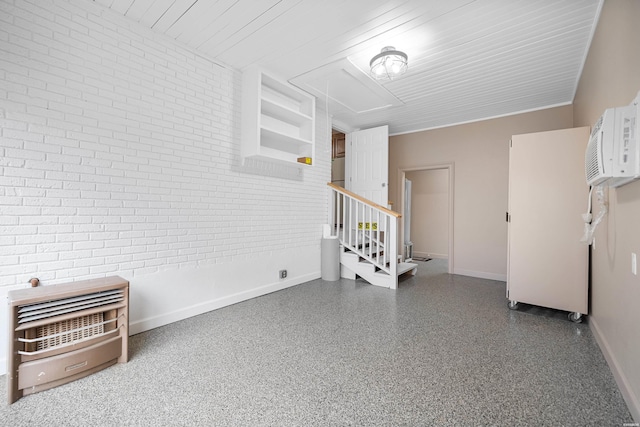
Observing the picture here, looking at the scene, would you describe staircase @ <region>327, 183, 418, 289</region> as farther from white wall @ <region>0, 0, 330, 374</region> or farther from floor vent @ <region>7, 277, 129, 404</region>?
floor vent @ <region>7, 277, 129, 404</region>

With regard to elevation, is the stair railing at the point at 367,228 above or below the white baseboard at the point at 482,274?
above

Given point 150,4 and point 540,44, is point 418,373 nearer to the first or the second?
point 540,44

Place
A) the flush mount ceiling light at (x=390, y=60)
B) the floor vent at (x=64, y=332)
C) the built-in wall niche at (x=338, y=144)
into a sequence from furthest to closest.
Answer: the built-in wall niche at (x=338, y=144) → the flush mount ceiling light at (x=390, y=60) → the floor vent at (x=64, y=332)

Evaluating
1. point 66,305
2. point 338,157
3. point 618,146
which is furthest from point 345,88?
point 66,305

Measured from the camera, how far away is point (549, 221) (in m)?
2.97

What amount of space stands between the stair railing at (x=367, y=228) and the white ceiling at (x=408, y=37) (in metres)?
1.66

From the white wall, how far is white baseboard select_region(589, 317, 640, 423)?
3.26 m

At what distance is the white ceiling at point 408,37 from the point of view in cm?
231

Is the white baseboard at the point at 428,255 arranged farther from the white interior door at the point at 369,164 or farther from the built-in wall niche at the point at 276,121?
the built-in wall niche at the point at 276,121

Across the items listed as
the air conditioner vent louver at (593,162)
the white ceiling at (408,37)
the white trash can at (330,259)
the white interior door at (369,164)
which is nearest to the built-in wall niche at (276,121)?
the white ceiling at (408,37)

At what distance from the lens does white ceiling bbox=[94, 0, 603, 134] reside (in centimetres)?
231

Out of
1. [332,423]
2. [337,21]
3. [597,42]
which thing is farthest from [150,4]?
[597,42]

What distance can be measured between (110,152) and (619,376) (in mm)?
4025

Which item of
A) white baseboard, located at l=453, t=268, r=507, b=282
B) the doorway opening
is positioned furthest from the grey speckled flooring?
the doorway opening
